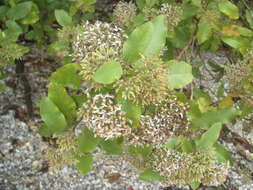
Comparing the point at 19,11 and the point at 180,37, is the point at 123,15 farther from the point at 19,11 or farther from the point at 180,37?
the point at 19,11

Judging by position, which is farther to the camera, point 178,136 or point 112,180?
point 112,180

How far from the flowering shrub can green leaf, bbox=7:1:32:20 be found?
1.09ft

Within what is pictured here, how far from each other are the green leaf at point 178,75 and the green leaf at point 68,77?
241mm

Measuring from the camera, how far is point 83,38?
1.00 meters

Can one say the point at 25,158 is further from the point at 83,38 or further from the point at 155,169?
the point at 83,38

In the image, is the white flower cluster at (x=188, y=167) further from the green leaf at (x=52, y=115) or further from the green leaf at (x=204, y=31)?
the green leaf at (x=204, y=31)

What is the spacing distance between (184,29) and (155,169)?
716mm

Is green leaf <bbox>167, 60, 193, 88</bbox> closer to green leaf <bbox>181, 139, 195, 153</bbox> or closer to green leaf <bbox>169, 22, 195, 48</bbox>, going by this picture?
green leaf <bbox>181, 139, 195, 153</bbox>

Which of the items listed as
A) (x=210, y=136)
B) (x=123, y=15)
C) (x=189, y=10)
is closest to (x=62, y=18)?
(x=123, y=15)

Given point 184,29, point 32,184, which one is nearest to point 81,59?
point 184,29

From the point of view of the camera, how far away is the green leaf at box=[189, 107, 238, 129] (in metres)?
1.24

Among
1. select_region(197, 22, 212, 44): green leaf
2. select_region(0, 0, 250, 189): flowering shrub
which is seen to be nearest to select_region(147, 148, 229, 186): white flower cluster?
select_region(0, 0, 250, 189): flowering shrub

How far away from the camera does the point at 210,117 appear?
1251 mm

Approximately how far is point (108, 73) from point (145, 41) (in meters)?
0.17
